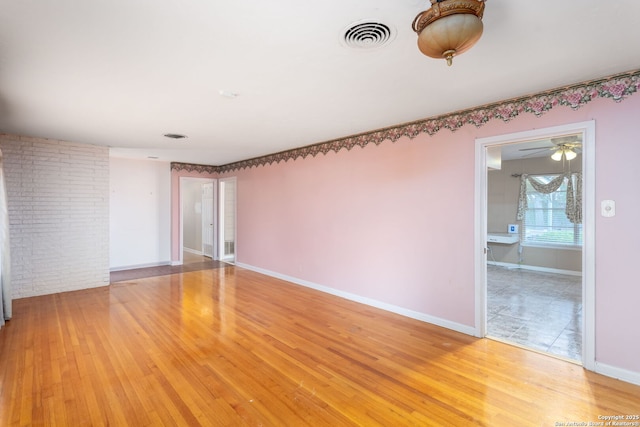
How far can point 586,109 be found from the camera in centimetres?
264

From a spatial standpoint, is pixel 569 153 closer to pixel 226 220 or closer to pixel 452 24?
pixel 452 24

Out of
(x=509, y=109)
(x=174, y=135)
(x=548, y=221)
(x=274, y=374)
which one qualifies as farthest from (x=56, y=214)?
(x=548, y=221)

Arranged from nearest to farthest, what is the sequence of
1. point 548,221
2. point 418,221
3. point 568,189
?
point 418,221
point 568,189
point 548,221

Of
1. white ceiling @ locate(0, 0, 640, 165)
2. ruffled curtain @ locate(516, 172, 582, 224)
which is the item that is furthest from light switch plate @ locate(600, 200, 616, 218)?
ruffled curtain @ locate(516, 172, 582, 224)

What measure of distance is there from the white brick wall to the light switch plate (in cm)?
675

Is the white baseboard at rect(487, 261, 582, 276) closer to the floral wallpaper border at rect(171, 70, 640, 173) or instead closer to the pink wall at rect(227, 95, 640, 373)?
the pink wall at rect(227, 95, 640, 373)

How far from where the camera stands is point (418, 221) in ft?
12.5

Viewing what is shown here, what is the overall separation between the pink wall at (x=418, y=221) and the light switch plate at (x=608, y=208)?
4 centimetres

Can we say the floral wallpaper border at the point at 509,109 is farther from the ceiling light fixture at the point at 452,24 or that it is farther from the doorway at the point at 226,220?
the doorway at the point at 226,220

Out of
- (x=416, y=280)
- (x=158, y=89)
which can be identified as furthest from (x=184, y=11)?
(x=416, y=280)

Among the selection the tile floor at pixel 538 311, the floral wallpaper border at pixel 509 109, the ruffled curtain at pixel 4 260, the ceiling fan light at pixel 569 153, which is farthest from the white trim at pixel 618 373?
the ruffled curtain at pixel 4 260

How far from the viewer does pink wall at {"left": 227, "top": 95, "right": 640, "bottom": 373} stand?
2.50 metres

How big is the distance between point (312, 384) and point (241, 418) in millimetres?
604

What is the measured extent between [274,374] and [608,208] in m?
3.14
